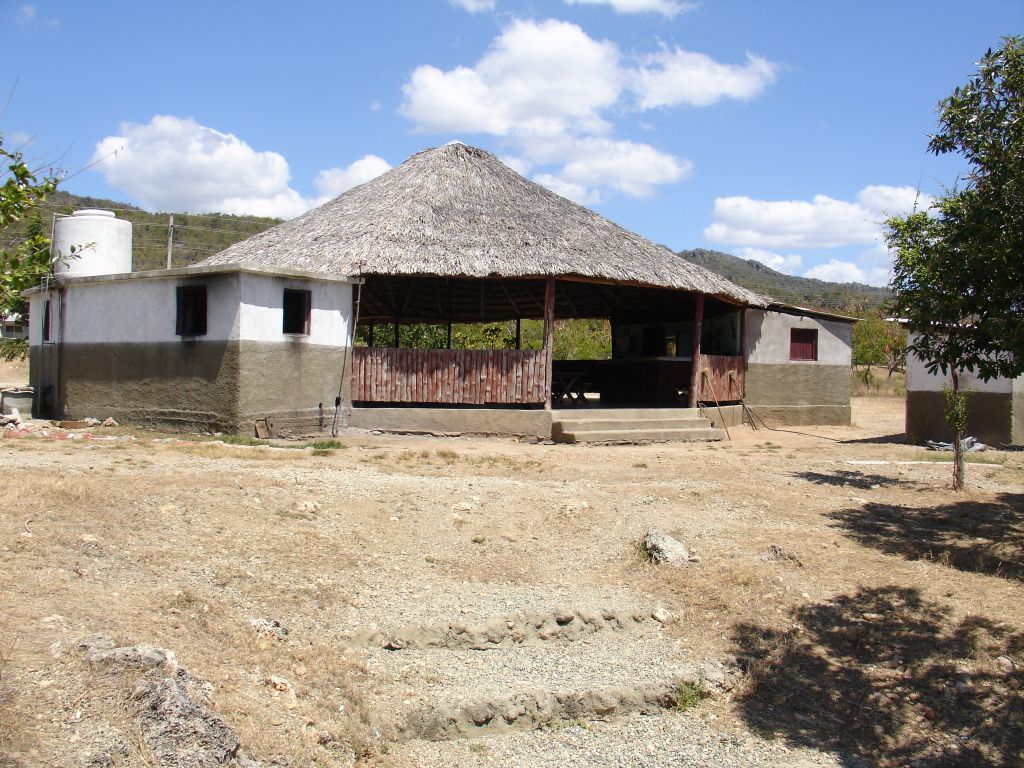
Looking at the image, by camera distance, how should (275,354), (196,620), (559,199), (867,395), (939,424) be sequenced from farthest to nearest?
(867,395), (559,199), (939,424), (275,354), (196,620)

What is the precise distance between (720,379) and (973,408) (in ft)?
15.3

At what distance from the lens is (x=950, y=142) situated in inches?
279

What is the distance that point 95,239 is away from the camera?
1476 cm

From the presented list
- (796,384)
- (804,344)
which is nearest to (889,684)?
(796,384)

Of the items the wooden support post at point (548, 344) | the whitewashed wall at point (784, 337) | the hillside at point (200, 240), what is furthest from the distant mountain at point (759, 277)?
the wooden support post at point (548, 344)

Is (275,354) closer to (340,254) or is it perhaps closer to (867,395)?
(340,254)

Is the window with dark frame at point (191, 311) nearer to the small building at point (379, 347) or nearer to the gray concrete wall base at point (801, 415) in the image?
the small building at point (379, 347)

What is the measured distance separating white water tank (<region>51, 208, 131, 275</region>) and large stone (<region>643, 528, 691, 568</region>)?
1143cm

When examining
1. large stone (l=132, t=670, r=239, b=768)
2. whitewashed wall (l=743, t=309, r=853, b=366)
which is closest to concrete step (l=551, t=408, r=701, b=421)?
whitewashed wall (l=743, t=309, r=853, b=366)

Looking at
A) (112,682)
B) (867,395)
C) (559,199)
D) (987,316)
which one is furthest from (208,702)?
(867,395)

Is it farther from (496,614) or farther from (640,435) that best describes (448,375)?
(496,614)

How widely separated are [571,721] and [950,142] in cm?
558

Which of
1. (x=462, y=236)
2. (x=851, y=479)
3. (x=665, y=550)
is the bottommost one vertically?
(x=665, y=550)

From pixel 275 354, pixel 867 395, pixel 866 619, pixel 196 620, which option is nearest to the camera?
pixel 196 620
